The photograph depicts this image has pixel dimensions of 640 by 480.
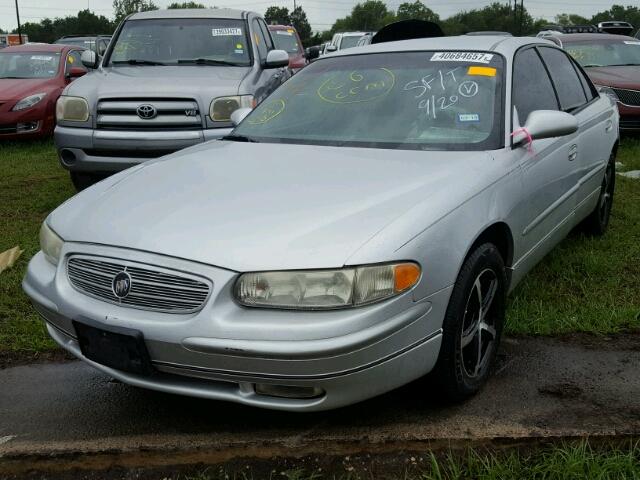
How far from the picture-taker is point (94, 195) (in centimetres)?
311

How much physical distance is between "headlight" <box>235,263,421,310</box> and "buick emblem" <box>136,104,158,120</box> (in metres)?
4.18

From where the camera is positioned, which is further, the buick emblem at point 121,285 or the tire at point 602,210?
the tire at point 602,210

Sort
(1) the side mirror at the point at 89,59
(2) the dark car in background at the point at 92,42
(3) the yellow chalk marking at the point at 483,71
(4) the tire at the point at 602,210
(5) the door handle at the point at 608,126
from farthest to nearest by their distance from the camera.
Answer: (2) the dark car in background at the point at 92,42, (1) the side mirror at the point at 89,59, (4) the tire at the point at 602,210, (5) the door handle at the point at 608,126, (3) the yellow chalk marking at the point at 483,71

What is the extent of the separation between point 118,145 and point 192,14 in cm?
218

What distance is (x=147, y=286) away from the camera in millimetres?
2449

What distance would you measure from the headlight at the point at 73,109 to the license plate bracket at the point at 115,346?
4.06m

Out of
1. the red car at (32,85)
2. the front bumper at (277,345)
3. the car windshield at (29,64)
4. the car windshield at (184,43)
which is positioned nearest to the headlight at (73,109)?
the car windshield at (184,43)

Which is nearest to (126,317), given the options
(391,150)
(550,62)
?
(391,150)

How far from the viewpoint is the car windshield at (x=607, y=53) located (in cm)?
1057

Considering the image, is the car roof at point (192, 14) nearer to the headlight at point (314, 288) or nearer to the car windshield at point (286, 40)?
the headlight at point (314, 288)

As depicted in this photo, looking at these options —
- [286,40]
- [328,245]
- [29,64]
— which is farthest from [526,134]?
[286,40]

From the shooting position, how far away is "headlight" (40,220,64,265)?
284 cm

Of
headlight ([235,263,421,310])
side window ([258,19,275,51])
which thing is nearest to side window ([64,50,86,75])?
side window ([258,19,275,51])

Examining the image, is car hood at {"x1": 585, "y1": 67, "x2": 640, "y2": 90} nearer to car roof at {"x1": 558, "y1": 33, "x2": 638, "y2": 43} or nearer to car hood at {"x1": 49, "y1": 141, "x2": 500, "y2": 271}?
car roof at {"x1": 558, "y1": 33, "x2": 638, "y2": 43}
